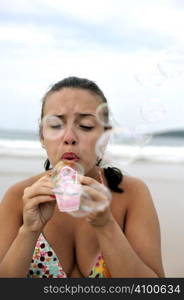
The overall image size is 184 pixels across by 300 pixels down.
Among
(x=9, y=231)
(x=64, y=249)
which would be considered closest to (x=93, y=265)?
(x=64, y=249)

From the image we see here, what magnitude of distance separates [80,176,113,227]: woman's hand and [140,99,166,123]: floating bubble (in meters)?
0.42

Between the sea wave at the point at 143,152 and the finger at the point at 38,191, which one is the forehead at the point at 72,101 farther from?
the sea wave at the point at 143,152

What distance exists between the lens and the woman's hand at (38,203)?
96 centimetres

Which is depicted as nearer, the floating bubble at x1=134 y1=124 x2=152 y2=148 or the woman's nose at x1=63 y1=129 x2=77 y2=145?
the woman's nose at x1=63 y1=129 x2=77 y2=145

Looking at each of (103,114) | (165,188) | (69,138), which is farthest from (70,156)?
(165,188)

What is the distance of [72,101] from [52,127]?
0.08 m

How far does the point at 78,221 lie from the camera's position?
1249 millimetres

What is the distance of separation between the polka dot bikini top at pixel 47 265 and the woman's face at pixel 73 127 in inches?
9.3

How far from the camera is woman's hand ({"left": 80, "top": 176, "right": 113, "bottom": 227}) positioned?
94 cm

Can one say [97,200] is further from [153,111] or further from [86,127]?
[153,111]

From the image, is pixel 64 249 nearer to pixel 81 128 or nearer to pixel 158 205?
pixel 81 128

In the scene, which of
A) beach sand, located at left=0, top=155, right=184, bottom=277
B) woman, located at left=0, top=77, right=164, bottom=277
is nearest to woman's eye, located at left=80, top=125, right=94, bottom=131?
woman, located at left=0, top=77, right=164, bottom=277

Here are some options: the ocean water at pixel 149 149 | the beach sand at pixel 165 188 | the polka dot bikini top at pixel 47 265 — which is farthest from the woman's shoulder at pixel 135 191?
the ocean water at pixel 149 149

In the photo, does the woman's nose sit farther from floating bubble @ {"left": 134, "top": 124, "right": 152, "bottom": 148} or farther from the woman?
floating bubble @ {"left": 134, "top": 124, "right": 152, "bottom": 148}
